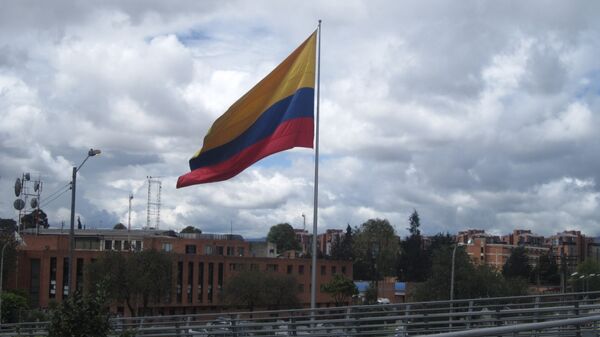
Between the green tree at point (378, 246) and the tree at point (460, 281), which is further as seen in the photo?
the green tree at point (378, 246)

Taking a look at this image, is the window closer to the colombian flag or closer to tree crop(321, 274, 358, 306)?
tree crop(321, 274, 358, 306)

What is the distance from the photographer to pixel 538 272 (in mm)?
118062

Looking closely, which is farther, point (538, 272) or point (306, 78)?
point (538, 272)

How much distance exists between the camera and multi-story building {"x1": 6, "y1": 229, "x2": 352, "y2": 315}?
82000 mm

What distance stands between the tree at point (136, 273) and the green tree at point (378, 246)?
166 ft

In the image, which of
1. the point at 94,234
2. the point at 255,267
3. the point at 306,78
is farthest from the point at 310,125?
the point at 94,234

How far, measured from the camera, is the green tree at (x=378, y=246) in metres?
119

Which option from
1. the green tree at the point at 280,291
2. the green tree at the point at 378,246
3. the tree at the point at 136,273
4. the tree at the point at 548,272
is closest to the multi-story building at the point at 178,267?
the tree at the point at 136,273

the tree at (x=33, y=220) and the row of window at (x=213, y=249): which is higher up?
the tree at (x=33, y=220)

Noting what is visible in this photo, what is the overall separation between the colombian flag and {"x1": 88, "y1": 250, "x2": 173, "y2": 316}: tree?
162ft

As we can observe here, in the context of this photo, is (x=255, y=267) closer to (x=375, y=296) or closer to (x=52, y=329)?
(x=375, y=296)

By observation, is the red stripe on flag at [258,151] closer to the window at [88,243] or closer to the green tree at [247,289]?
the green tree at [247,289]

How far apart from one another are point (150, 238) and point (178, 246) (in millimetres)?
3609

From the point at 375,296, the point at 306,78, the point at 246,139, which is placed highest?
the point at 306,78
